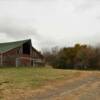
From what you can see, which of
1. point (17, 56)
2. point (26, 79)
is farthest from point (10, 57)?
point (26, 79)

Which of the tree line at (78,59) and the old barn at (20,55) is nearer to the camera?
the old barn at (20,55)

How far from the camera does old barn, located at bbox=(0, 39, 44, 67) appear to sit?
54062 millimetres

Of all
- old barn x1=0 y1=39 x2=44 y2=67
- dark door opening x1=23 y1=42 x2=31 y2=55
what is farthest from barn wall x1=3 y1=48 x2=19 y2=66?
dark door opening x1=23 y1=42 x2=31 y2=55

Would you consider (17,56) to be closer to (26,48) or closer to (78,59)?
(26,48)

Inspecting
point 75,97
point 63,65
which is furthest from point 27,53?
point 75,97

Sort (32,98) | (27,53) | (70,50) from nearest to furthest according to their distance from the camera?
1. (32,98)
2. (27,53)
3. (70,50)

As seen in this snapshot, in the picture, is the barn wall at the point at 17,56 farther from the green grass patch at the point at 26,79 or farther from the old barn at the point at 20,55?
the green grass patch at the point at 26,79

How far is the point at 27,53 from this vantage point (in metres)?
60.3

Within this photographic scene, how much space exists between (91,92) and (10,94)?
566 cm

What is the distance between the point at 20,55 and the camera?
57.5 metres

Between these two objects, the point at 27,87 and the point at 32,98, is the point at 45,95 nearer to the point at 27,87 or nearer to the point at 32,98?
the point at 32,98

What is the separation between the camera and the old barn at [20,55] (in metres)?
54.1

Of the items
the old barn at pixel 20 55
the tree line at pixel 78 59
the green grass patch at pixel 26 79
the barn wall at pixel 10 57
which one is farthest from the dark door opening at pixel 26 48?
the green grass patch at pixel 26 79

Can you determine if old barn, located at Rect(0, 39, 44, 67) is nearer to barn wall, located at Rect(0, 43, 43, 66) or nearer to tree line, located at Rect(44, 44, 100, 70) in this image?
barn wall, located at Rect(0, 43, 43, 66)
